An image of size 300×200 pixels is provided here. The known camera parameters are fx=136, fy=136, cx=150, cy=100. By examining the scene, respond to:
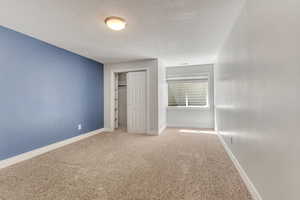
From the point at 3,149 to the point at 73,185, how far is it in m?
1.55

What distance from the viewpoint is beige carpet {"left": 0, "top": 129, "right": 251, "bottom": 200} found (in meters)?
1.59

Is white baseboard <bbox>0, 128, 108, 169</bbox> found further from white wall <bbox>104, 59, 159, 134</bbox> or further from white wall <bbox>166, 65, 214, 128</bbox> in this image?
white wall <bbox>166, 65, 214, 128</bbox>

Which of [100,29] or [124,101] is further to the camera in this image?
[124,101]

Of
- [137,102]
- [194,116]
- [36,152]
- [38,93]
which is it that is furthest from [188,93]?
[36,152]

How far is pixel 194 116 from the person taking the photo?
5215 mm

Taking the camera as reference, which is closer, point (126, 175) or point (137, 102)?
point (126, 175)

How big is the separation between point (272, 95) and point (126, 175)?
197cm

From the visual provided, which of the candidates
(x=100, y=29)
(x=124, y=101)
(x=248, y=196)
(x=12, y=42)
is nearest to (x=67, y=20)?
(x=100, y=29)

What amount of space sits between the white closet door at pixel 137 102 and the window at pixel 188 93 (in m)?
Result: 1.50

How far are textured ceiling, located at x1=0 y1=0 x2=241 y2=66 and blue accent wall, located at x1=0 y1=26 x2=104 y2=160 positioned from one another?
1.01 feet

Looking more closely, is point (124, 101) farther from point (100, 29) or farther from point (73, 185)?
point (73, 185)

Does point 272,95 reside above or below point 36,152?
above

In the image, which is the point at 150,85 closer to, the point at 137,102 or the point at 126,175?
the point at 137,102

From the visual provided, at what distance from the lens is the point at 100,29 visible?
2426 mm
